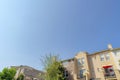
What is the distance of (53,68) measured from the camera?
36469mm

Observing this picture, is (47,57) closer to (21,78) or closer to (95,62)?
(21,78)

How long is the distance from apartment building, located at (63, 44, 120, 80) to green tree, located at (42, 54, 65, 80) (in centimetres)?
369

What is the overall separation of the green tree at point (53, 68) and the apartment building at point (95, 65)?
369 centimetres

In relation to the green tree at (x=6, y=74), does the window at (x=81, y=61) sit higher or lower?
higher

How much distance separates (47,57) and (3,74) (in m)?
12.8

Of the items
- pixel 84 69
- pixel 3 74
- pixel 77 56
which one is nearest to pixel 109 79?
pixel 84 69

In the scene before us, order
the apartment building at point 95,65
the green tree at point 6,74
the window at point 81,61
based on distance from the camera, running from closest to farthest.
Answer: the green tree at point 6,74
the apartment building at point 95,65
the window at point 81,61

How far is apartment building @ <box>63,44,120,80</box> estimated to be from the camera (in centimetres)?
3446

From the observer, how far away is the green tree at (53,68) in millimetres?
35509

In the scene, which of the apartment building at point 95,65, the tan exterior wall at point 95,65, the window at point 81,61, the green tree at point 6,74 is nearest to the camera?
the green tree at point 6,74

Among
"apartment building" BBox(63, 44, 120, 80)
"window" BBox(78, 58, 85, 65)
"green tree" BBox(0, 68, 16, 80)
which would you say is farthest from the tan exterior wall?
"green tree" BBox(0, 68, 16, 80)

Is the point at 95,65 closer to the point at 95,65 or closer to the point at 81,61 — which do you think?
the point at 95,65

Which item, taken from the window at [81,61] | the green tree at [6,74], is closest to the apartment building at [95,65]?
the window at [81,61]

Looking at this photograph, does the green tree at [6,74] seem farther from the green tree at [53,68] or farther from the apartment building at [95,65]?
the apartment building at [95,65]
